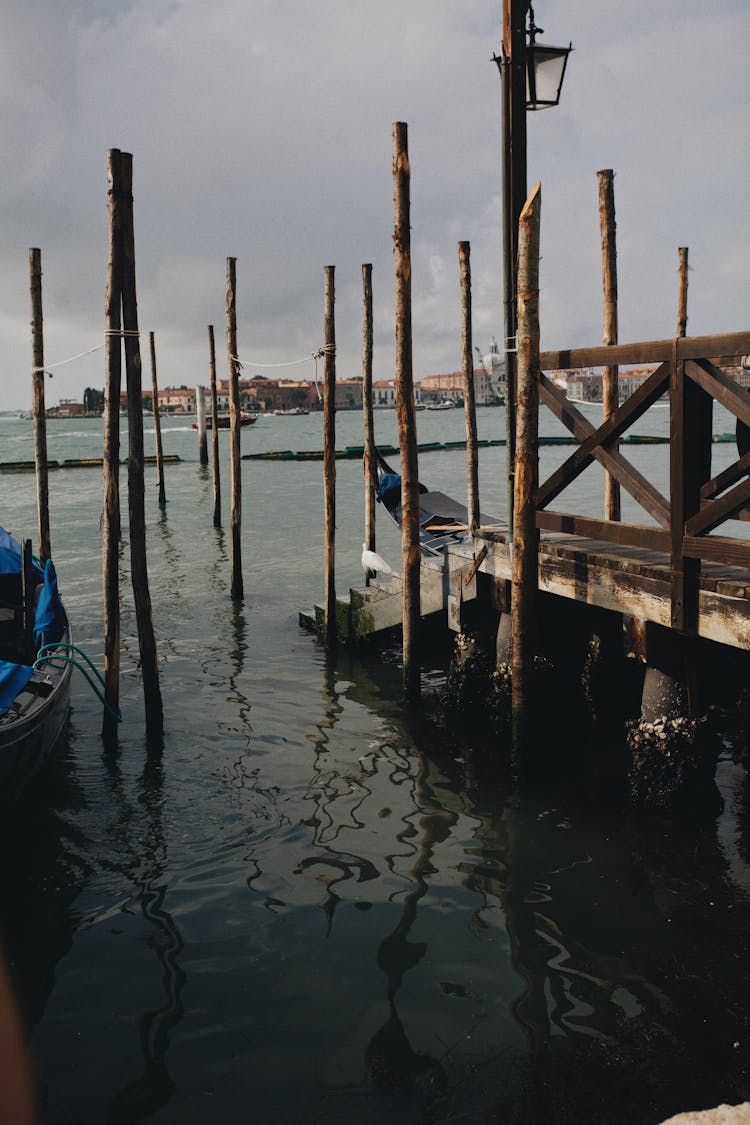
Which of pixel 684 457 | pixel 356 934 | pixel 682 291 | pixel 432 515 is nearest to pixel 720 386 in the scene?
pixel 684 457

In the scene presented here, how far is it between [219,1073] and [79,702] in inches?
206

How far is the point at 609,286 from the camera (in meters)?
8.41

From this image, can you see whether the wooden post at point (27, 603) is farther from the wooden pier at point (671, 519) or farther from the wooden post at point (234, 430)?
the wooden pier at point (671, 519)

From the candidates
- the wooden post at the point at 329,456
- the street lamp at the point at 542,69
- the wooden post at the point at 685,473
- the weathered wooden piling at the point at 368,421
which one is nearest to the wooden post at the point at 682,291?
the weathered wooden piling at the point at 368,421

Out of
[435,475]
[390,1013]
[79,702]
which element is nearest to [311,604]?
[79,702]

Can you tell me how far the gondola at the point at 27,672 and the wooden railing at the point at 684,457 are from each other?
11.4 ft

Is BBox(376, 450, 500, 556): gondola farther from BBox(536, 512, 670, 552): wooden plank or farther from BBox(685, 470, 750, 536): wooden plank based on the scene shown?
BBox(685, 470, 750, 536): wooden plank

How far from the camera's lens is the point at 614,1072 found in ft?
10.9

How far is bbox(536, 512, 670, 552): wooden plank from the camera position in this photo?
5102 millimetres

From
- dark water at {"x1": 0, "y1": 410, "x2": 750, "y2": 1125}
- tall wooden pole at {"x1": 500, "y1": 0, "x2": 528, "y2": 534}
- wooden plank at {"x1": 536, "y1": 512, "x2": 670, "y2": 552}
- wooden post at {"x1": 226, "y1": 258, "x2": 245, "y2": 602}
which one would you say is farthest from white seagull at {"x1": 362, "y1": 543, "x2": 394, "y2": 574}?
wooden plank at {"x1": 536, "y1": 512, "x2": 670, "y2": 552}

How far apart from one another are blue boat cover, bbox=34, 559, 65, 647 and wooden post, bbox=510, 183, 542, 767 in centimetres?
350

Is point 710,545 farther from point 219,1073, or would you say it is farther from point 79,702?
point 79,702

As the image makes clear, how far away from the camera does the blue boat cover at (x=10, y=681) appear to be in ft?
18.5

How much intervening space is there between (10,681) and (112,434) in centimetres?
176
